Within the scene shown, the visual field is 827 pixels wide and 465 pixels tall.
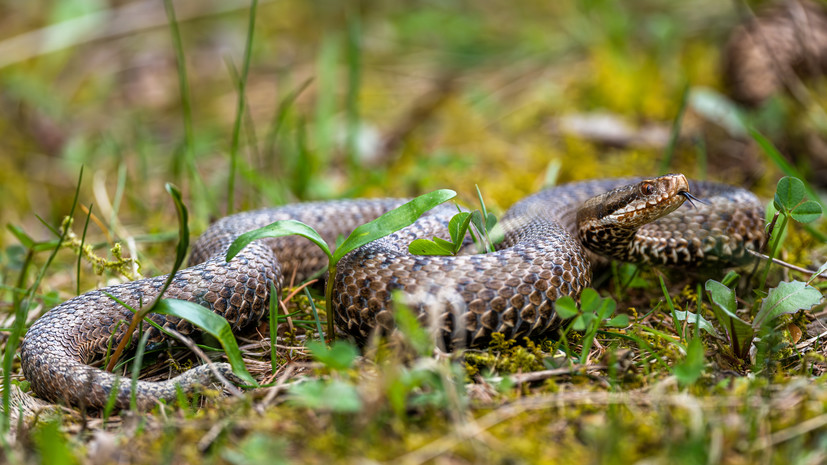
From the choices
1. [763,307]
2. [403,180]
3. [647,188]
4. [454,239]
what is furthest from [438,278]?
[403,180]

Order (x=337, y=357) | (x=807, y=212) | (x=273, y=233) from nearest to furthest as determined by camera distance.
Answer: (x=337, y=357) < (x=273, y=233) < (x=807, y=212)

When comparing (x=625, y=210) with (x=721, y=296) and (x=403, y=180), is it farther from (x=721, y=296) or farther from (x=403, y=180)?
(x=403, y=180)

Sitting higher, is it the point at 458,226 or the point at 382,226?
the point at 382,226

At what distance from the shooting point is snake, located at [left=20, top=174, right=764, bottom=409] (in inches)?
135

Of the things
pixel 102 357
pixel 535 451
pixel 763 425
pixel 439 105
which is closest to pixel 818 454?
pixel 763 425

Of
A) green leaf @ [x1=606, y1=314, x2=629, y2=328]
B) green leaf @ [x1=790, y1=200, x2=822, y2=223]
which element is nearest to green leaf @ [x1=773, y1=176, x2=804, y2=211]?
green leaf @ [x1=790, y1=200, x2=822, y2=223]

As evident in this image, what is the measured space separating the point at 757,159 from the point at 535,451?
5.37 meters

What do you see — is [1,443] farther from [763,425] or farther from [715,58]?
[715,58]

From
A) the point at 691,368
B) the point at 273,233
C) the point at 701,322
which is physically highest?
the point at 273,233

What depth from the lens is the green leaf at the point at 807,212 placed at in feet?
11.9

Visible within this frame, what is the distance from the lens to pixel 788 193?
3.62m

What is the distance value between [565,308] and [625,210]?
3.61 ft

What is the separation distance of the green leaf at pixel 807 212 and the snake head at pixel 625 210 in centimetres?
60

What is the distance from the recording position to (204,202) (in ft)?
20.5
